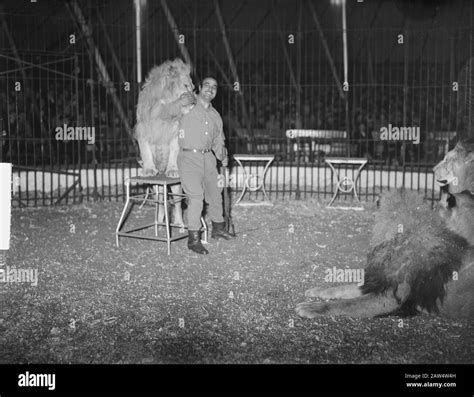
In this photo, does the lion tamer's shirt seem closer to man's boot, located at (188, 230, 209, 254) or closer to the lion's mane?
the lion's mane

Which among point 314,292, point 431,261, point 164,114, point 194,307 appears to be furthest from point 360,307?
point 164,114

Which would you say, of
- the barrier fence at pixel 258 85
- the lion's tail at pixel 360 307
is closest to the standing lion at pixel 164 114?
the barrier fence at pixel 258 85

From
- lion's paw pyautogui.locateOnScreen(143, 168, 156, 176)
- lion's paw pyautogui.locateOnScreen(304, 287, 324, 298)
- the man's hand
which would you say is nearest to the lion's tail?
lion's paw pyautogui.locateOnScreen(304, 287, 324, 298)

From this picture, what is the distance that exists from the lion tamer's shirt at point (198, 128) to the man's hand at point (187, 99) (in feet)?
1.15

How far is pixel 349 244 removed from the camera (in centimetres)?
817

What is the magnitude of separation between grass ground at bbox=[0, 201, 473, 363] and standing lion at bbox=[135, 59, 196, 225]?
3.90 feet

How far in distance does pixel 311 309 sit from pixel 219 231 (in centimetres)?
337

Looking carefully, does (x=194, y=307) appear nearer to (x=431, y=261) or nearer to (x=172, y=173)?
(x=431, y=261)

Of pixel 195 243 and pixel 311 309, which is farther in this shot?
pixel 195 243

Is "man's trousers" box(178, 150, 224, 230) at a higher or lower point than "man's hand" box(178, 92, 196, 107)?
lower

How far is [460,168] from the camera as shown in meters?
4.67

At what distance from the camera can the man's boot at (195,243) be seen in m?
7.49

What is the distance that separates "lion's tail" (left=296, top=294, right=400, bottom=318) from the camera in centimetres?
480

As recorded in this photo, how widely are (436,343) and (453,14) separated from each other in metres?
15.5
